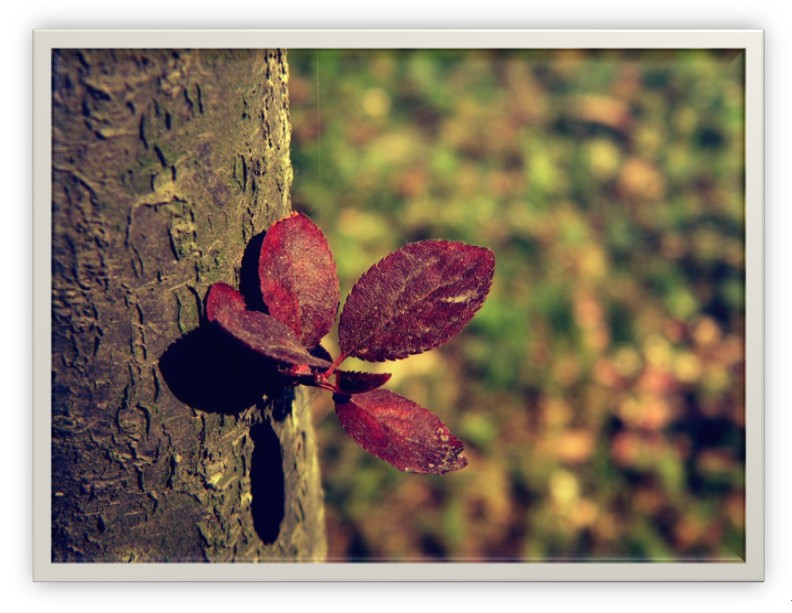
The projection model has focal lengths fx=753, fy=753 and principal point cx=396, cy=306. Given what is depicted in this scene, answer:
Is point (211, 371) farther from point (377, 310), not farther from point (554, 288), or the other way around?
point (554, 288)

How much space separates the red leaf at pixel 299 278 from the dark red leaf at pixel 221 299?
24 millimetres

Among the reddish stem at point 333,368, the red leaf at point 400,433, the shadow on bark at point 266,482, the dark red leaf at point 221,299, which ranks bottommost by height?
the shadow on bark at point 266,482

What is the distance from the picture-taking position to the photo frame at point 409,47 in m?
0.72

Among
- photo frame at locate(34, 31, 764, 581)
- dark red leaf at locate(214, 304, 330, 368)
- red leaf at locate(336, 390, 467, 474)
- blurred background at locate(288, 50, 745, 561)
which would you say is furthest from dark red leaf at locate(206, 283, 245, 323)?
blurred background at locate(288, 50, 745, 561)

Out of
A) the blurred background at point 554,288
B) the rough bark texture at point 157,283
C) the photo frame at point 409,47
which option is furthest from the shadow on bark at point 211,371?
the blurred background at point 554,288

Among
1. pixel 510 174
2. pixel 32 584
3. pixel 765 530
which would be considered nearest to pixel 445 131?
pixel 510 174

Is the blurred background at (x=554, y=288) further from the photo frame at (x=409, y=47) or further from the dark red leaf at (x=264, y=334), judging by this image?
the dark red leaf at (x=264, y=334)

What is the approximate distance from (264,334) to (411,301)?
0.13 m

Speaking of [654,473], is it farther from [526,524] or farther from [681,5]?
[681,5]

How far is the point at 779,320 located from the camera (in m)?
0.95

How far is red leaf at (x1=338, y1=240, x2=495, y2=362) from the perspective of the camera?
0.58m

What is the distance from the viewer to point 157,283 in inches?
22.4

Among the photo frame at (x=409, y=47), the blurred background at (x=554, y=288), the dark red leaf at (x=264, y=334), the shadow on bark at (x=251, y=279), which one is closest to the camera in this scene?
the dark red leaf at (x=264, y=334)

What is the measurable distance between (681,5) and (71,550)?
924 mm
